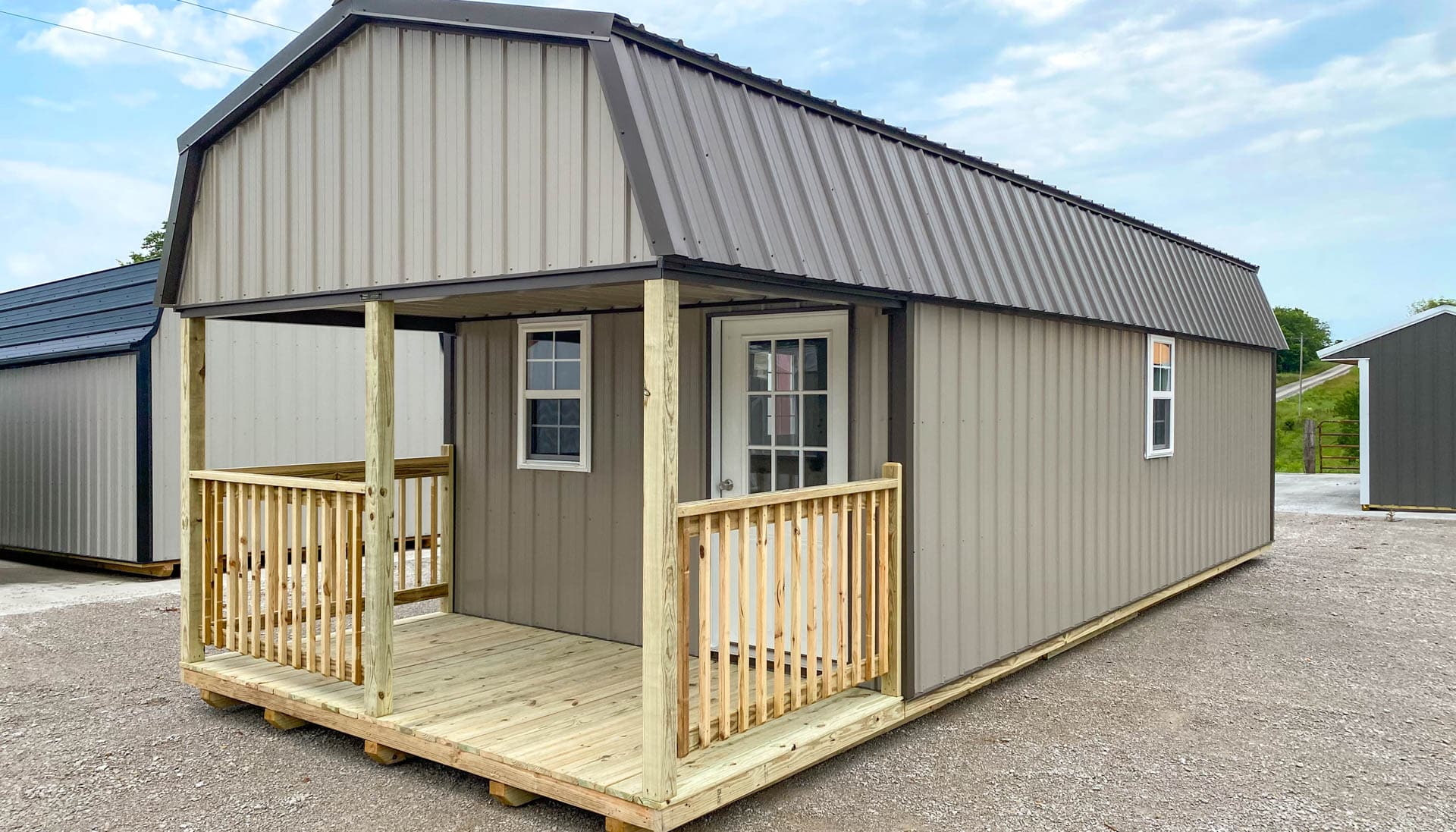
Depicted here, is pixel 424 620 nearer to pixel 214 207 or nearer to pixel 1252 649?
pixel 214 207

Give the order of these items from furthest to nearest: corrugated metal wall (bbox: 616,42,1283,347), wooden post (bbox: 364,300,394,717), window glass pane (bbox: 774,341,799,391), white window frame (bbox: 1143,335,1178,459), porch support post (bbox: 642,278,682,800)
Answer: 1. white window frame (bbox: 1143,335,1178,459)
2. window glass pane (bbox: 774,341,799,391)
3. wooden post (bbox: 364,300,394,717)
4. corrugated metal wall (bbox: 616,42,1283,347)
5. porch support post (bbox: 642,278,682,800)

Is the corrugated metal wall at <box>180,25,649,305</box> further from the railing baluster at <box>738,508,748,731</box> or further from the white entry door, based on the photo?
the white entry door

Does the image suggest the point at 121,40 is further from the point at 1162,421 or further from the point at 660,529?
the point at 660,529

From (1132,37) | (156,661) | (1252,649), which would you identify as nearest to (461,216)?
(156,661)

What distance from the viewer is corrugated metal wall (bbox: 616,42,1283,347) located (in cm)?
363

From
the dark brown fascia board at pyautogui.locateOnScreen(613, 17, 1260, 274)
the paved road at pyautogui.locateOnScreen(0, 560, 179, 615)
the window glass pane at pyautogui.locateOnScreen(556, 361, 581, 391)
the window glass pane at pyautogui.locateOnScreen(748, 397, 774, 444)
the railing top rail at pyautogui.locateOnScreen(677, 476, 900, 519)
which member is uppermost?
the dark brown fascia board at pyautogui.locateOnScreen(613, 17, 1260, 274)

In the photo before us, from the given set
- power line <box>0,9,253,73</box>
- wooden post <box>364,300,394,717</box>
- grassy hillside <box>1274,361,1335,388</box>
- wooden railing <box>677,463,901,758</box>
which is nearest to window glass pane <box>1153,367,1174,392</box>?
wooden railing <box>677,463,901,758</box>

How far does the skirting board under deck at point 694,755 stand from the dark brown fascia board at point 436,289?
1767 mm

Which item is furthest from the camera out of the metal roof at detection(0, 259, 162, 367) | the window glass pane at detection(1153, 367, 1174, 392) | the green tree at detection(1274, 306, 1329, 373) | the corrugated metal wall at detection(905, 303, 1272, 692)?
the green tree at detection(1274, 306, 1329, 373)

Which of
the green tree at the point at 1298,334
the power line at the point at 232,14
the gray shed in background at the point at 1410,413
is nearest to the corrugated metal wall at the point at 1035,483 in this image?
the gray shed in background at the point at 1410,413

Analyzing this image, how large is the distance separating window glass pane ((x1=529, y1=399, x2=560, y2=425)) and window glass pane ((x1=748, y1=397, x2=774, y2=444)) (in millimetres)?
1358

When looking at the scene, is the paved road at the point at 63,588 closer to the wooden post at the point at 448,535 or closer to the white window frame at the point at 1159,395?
the wooden post at the point at 448,535

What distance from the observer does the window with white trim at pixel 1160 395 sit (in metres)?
7.30

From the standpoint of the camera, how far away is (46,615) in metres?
7.67
